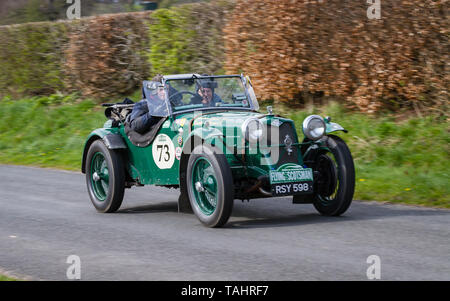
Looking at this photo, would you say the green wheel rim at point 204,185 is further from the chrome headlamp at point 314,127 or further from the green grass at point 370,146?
the green grass at point 370,146

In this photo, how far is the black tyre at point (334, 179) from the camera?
25.8 feet

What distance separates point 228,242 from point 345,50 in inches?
258

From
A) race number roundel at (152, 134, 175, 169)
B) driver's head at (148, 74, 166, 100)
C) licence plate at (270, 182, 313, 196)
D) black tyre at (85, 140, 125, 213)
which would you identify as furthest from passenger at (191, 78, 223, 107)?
licence plate at (270, 182, 313, 196)

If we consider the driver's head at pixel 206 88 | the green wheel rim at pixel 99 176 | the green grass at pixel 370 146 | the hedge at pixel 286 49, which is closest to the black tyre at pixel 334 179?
the green grass at pixel 370 146

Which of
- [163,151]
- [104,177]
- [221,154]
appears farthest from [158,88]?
[221,154]

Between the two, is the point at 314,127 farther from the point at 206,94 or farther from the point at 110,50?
the point at 110,50

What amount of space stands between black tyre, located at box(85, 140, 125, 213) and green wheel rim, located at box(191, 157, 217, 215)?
156 cm

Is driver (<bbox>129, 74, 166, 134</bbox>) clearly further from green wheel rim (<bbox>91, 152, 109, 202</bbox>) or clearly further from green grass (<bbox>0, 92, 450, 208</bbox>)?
green grass (<bbox>0, 92, 450, 208</bbox>)

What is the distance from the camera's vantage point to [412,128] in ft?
38.4

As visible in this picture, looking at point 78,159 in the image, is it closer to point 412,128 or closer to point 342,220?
point 412,128

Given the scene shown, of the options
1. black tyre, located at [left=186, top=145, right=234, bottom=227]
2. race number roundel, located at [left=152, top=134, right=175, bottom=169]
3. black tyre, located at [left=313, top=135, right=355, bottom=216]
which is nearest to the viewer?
black tyre, located at [left=186, top=145, right=234, bottom=227]

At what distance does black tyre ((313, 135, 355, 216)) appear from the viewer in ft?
25.8

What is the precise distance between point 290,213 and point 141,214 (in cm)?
188
